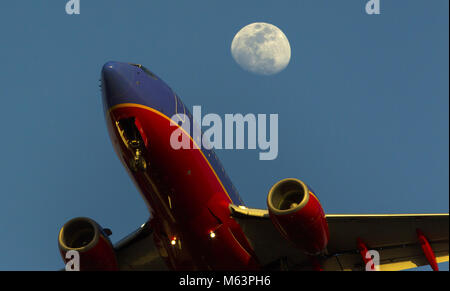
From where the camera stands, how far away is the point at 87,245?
53.2 feet

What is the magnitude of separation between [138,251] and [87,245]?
2.73 m

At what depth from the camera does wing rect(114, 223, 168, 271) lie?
59.9 ft

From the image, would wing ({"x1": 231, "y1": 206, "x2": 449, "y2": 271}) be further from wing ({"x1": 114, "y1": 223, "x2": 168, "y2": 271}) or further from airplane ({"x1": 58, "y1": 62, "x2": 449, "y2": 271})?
wing ({"x1": 114, "y1": 223, "x2": 168, "y2": 271})

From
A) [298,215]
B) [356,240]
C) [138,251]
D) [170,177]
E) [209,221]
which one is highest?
[170,177]

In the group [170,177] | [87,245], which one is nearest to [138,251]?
A: [87,245]

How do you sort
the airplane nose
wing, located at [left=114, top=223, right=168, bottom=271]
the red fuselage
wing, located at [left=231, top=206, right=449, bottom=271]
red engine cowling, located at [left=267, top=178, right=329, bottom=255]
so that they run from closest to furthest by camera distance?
the airplane nose
the red fuselage
red engine cowling, located at [left=267, top=178, right=329, bottom=255]
wing, located at [left=231, top=206, right=449, bottom=271]
wing, located at [left=114, top=223, right=168, bottom=271]

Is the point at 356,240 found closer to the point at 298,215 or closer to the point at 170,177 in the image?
the point at 298,215

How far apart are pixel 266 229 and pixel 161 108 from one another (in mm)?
5044

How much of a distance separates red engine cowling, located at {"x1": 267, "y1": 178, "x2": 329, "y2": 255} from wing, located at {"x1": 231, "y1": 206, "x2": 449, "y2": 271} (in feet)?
4.31

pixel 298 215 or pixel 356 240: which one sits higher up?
pixel 298 215

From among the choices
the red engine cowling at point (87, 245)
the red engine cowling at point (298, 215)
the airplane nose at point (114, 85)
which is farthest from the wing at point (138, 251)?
the airplane nose at point (114, 85)

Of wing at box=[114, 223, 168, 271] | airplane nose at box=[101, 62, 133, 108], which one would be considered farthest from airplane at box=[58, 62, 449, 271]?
wing at box=[114, 223, 168, 271]

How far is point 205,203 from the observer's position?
49.0 ft
